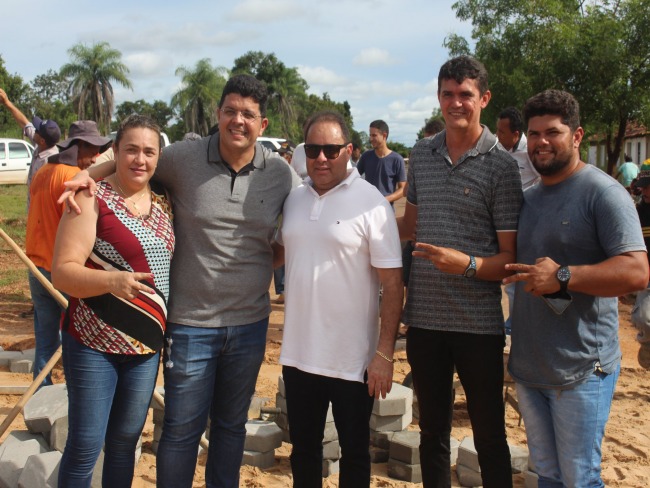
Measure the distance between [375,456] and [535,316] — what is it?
2.10 meters

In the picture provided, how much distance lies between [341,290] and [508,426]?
2.83m

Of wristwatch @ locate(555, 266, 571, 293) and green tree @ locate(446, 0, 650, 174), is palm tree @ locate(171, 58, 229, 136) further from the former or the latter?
wristwatch @ locate(555, 266, 571, 293)

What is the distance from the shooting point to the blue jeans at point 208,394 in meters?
3.12

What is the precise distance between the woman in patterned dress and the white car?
22390 millimetres

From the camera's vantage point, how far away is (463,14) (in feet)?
61.2

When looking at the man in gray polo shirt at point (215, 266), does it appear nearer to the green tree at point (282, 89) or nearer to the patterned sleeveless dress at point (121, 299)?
the patterned sleeveless dress at point (121, 299)

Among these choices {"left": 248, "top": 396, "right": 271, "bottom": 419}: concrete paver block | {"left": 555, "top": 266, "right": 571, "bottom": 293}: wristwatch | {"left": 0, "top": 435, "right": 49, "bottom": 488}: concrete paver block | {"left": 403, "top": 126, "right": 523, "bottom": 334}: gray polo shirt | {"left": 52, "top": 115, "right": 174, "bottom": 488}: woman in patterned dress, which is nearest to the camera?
{"left": 555, "top": 266, "right": 571, "bottom": 293}: wristwatch

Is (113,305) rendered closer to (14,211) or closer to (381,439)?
(381,439)

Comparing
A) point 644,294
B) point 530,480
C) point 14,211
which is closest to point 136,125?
point 530,480

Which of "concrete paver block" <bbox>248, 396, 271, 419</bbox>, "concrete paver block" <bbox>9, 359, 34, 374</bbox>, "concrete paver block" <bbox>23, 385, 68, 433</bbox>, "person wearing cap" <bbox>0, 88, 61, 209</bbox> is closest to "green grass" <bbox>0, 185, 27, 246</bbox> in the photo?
"person wearing cap" <bbox>0, 88, 61, 209</bbox>

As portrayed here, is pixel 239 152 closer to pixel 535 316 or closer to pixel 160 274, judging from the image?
pixel 160 274

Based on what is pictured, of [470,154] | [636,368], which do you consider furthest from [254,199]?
[636,368]

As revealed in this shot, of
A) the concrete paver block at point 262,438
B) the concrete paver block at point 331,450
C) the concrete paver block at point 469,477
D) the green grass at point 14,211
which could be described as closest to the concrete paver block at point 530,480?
the concrete paver block at point 469,477

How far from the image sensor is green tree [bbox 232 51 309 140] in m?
50.6
